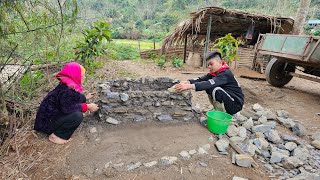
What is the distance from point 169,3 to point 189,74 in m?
22.4

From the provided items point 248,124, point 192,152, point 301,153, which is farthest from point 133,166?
point 301,153

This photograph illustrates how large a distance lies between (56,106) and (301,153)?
10.9 feet

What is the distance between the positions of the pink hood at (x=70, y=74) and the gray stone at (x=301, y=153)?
3.04 metres

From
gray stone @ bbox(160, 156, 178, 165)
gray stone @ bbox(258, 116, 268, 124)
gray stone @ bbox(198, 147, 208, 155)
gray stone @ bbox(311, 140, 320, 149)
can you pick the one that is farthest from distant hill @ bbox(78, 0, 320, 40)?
gray stone @ bbox(160, 156, 178, 165)

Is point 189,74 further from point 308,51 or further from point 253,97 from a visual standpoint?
point 308,51

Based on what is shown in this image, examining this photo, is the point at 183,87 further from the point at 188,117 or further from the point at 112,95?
the point at 112,95

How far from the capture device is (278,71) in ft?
21.5

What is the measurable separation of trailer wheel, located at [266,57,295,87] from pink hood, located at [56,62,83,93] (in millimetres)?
5520

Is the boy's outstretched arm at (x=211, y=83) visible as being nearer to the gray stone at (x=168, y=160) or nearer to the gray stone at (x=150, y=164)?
the gray stone at (x=168, y=160)

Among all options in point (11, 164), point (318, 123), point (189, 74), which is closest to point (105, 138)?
point (11, 164)

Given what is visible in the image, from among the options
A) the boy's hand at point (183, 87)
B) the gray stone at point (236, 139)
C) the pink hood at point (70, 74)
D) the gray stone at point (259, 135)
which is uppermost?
the pink hood at point (70, 74)

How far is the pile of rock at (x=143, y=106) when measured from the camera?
316cm

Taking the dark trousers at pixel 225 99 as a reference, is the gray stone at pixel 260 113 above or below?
below

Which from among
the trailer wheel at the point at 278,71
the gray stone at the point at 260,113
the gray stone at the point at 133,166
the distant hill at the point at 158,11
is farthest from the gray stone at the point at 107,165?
the distant hill at the point at 158,11
